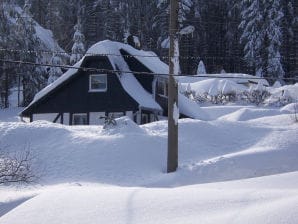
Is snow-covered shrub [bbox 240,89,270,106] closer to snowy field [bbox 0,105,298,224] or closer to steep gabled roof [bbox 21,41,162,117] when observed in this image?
steep gabled roof [bbox 21,41,162,117]

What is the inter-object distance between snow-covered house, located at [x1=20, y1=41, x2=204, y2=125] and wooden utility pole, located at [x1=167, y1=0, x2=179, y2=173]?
13044 millimetres

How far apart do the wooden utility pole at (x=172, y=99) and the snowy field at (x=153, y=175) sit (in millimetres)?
517

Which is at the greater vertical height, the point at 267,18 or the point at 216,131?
the point at 267,18

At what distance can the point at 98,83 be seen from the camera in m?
34.4

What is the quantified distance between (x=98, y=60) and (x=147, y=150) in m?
12.7

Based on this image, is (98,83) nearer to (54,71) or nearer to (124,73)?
(124,73)

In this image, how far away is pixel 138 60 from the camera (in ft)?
113

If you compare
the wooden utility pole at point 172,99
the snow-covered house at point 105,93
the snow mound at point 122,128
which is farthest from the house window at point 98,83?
the wooden utility pole at point 172,99

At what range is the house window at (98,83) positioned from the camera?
34188 mm

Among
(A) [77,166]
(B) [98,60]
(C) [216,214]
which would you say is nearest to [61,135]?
(A) [77,166]

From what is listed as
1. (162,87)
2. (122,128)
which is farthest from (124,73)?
(122,128)

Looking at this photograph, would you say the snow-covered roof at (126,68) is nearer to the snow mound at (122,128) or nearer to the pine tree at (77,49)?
the snow mound at (122,128)

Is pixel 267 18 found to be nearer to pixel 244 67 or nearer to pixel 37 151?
pixel 244 67

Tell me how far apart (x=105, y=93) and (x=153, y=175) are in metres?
14.5
